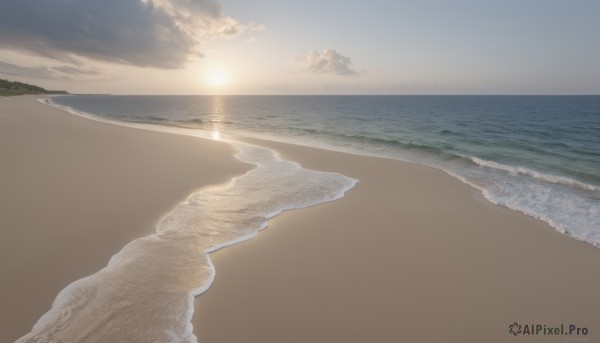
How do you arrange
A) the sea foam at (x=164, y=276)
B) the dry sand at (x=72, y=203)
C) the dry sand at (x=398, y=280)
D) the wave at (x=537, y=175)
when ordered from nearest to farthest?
the sea foam at (x=164, y=276) < the dry sand at (x=398, y=280) < the dry sand at (x=72, y=203) < the wave at (x=537, y=175)

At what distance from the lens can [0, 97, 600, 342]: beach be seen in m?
4.71

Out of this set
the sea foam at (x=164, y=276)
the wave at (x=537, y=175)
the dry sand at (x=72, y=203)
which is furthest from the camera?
the wave at (x=537, y=175)

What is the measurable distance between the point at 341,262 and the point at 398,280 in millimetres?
1154

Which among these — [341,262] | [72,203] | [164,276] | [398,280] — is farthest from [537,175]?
[72,203]

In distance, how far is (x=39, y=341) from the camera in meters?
4.12

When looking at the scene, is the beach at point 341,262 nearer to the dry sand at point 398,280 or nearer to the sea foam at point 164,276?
the dry sand at point 398,280

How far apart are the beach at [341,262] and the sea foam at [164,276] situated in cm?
30

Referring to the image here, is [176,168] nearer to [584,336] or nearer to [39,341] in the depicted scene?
[39,341]

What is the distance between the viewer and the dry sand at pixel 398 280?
464 centimetres

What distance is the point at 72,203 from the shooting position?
8914 mm

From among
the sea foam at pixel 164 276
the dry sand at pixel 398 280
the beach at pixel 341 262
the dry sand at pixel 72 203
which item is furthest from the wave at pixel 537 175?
the dry sand at pixel 72 203

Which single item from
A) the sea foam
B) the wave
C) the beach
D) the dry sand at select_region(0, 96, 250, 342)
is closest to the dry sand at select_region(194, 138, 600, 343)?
the beach

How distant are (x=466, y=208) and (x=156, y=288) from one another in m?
9.16

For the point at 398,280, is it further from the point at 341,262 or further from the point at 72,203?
the point at 72,203
